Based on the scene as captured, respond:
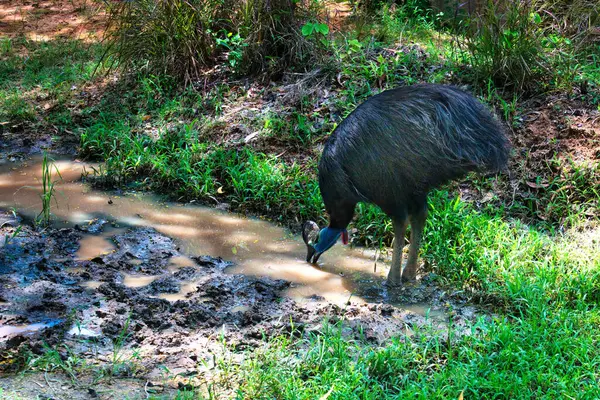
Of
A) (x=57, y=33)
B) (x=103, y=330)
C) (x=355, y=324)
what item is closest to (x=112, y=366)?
(x=103, y=330)

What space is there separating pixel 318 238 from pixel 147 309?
1.41 m

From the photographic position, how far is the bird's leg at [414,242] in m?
4.62

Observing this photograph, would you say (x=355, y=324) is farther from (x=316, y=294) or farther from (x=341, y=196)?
(x=341, y=196)

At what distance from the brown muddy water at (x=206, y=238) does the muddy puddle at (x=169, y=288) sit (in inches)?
0.5

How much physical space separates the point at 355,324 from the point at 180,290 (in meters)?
1.25

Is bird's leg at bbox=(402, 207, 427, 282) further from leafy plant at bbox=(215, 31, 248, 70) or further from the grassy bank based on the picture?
leafy plant at bbox=(215, 31, 248, 70)

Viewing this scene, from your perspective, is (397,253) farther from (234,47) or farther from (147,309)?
(234,47)

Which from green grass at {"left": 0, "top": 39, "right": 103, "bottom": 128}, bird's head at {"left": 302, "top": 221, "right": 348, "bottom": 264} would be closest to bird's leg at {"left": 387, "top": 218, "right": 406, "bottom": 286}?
bird's head at {"left": 302, "top": 221, "right": 348, "bottom": 264}

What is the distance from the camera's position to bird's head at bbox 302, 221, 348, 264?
484cm

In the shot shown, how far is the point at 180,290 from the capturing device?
456 centimetres

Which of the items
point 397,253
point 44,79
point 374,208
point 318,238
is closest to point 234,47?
point 44,79

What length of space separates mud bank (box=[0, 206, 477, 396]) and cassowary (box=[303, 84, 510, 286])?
0.69m

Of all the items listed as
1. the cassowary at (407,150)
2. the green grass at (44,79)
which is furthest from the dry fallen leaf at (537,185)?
the green grass at (44,79)

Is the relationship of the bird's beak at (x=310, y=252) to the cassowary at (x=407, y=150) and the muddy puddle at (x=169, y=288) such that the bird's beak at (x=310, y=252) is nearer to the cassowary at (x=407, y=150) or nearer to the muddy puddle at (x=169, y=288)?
the muddy puddle at (x=169, y=288)
